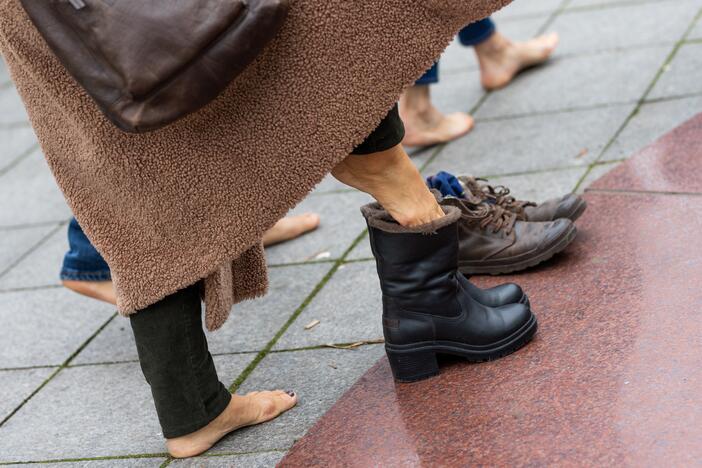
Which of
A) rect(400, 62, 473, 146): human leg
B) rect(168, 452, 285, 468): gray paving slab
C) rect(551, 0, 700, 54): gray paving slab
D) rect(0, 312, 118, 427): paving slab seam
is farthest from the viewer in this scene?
rect(551, 0, 700, 54): gray paving slab

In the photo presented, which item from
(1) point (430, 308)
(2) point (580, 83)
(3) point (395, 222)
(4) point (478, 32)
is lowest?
(2) point (580, 83)

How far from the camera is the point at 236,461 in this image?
253cm

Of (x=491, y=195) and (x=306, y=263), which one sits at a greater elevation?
(x=491, y=195)

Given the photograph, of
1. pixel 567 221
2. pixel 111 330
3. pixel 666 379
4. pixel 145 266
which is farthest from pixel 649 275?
pixel 111 330

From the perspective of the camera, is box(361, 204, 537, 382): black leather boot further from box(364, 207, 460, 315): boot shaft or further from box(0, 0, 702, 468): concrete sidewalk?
box(0, 0, 702, 468): concrete sidewalk

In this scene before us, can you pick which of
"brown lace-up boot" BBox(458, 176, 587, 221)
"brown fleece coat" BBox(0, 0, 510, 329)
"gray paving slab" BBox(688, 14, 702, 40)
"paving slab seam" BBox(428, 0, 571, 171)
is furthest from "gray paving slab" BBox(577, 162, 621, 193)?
"brown fleece coat" BBox(0, 0, 510, 329)

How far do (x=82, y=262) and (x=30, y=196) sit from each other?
203 cm

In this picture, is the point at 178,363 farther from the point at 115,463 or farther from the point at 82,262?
the point at 82,262

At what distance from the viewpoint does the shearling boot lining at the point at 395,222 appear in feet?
8.15

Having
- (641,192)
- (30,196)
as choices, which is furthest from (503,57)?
(30,196)

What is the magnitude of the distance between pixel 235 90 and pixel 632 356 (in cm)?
→ 117

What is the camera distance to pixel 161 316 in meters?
2.42

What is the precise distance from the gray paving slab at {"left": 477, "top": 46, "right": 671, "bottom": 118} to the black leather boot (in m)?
1.95

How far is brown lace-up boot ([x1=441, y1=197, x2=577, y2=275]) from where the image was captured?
305 centimetres
